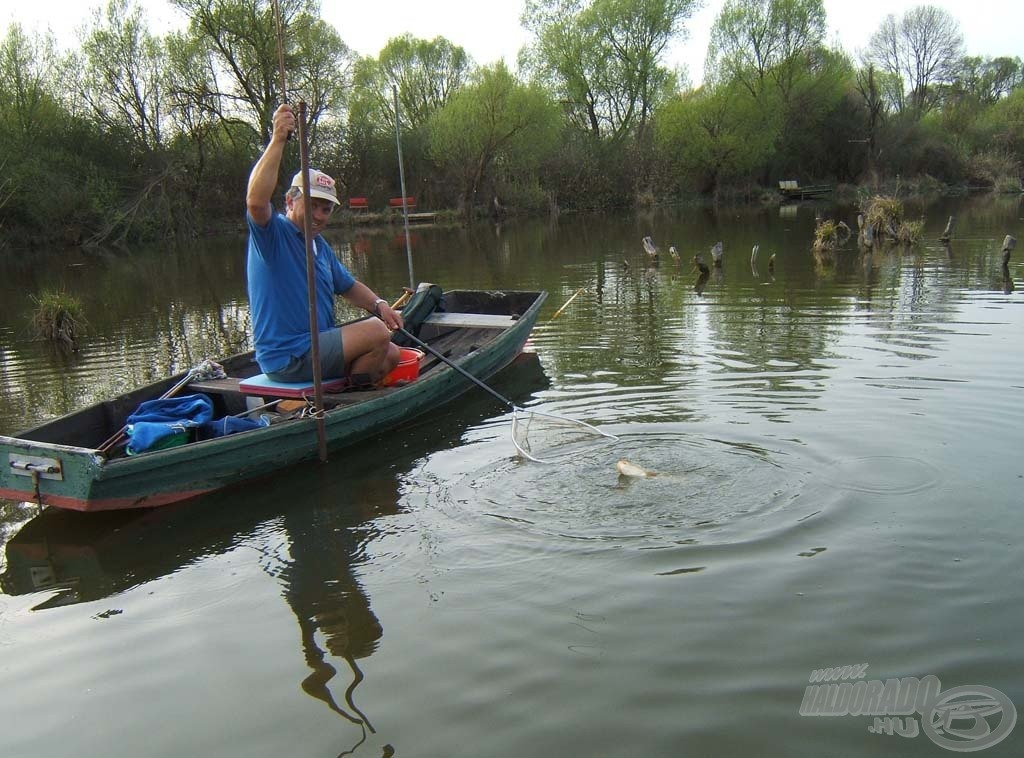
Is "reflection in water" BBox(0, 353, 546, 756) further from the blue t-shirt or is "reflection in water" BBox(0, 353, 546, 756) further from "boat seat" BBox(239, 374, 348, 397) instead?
the blue t-shirt

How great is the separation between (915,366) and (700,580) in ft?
15.7

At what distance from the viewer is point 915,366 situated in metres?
7.68

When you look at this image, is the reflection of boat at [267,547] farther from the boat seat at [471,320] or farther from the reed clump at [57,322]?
the reed clump at [57,322]

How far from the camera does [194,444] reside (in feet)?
17.1

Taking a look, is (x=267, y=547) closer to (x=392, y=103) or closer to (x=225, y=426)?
(x=225, y=426)

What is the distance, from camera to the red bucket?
6879mm

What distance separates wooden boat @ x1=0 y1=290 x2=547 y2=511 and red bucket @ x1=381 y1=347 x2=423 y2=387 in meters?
0.14

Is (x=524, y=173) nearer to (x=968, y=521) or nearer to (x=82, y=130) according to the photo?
(x=82, y=130)

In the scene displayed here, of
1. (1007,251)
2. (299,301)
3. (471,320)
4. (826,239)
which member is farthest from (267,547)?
(826,239)

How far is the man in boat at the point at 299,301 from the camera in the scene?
573cm

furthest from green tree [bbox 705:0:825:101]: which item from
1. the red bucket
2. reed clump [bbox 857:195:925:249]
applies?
the red bucket

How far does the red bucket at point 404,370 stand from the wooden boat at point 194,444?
0.44 ft

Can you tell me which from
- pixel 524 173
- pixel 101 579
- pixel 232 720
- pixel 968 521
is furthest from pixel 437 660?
pixel 524 173

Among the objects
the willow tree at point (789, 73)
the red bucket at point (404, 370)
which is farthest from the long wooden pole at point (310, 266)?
the willow tree at point (789, 73)
